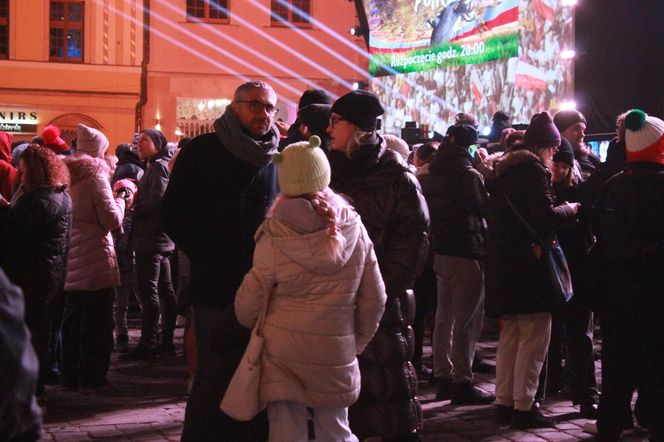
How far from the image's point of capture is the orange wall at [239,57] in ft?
105

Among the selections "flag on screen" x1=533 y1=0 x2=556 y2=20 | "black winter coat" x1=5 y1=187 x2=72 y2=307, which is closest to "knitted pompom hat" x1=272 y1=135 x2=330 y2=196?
"black winter coat" x1=5 y1=187 x2=72 y2=307

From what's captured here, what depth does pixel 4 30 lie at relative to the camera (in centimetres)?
3309

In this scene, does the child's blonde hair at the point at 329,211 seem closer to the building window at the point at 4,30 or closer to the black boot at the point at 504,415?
the black boot at the point at 504,415

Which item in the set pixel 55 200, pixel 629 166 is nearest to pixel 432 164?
pixel 629 166

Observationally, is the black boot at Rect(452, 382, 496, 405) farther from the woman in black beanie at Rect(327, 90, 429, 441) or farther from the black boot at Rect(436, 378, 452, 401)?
the woman in black beanie at Rect(327, 90, 429, 441)

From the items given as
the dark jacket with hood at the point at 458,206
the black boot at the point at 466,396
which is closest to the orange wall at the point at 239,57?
the dark jacket with hood at the point at 458,206

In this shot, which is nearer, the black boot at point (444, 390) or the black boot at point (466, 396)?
the black boot at point (466, 396)

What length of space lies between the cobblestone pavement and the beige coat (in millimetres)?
866

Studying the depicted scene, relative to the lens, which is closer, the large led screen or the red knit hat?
the red knit hat

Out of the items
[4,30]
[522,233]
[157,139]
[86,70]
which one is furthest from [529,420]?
[4,30]

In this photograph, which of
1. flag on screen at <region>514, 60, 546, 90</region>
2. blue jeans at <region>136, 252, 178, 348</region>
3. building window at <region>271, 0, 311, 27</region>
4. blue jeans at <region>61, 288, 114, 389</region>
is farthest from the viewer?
building window at <region>271, 0, 311, 27</region>

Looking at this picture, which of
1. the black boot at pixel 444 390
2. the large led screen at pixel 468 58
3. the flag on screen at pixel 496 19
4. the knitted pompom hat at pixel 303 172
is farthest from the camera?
the flag on screen at pixel 496 19

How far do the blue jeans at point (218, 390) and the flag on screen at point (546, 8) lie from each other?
11763mm

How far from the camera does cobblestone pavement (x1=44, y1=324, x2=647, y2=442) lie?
677 cm
